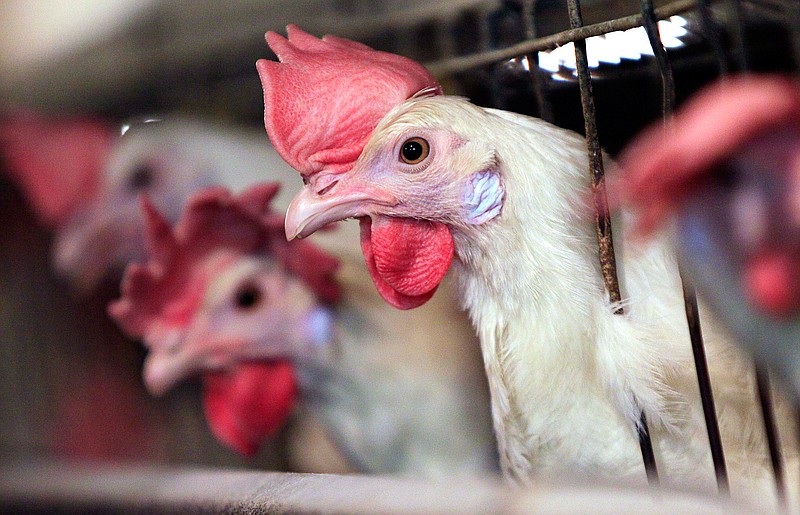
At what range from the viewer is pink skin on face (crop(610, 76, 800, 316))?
362 millimetres

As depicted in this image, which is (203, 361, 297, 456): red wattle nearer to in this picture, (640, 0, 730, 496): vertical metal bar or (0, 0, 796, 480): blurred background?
(0, 0, 796, 480): blurred background

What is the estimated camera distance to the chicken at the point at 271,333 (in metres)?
1.04

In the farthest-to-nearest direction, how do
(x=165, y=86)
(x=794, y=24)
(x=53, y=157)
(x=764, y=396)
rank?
(x=53, y=157)
(x=165, y=86)
(x=794, y=24)
(x=764, y=396)

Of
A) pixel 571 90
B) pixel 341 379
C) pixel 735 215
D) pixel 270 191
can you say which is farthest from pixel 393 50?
pixel 735 215

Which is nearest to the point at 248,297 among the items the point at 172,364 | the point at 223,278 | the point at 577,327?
the point at 223,278

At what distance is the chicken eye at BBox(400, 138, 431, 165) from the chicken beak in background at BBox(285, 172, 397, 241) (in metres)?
0.04

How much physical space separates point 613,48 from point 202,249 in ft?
2.16

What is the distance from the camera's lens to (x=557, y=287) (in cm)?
65

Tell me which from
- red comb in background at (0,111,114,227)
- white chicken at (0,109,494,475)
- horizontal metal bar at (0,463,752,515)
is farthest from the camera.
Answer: red comb in background at (0,111,114,227)

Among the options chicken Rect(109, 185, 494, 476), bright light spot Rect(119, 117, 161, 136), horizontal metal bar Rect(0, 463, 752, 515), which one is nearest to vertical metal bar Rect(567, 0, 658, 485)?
horizontal metal bar Rect(0, 463, 752, 515)

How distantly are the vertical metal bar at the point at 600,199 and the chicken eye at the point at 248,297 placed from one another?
2.00 feet

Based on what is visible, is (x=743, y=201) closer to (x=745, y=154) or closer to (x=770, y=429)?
(x=745, y=154)

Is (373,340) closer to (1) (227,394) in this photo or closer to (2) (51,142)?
(1) (227,394)

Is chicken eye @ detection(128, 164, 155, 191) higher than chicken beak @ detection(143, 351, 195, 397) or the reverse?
higher
